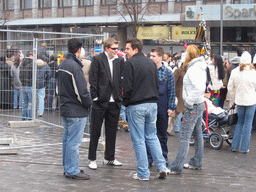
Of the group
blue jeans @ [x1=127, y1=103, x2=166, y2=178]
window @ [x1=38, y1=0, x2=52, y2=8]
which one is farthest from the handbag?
window @ [x1=38, y1=0, x2=52, y2=8]

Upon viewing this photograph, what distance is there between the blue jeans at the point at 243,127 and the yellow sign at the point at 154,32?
75.0 feet

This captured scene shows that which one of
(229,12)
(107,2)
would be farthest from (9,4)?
(229,12)

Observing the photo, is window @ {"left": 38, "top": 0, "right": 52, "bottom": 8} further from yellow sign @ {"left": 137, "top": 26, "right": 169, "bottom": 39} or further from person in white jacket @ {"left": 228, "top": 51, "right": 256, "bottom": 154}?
person in white jacket @ {"left": 228, "top": 51, "right": 256, "bottom": 154}

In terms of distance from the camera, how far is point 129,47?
6781 millimetres

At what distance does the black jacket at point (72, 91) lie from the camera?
21.1 ft

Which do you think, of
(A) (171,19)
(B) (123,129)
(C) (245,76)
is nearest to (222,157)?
(C) (245,76)

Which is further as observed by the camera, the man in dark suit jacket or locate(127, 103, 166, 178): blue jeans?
the man in dark suit jacket

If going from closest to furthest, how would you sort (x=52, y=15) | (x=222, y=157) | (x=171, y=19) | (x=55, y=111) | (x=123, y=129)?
(x=222, y=157) → (x=55, y=111) → (x=123, y=129) → (x=171, y=19) → (x=52, y=15)

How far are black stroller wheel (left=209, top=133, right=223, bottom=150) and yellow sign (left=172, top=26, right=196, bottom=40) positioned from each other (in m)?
21.3

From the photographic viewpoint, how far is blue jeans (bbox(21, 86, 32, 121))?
12181 mm

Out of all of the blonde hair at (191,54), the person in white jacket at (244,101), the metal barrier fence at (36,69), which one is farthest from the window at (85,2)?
the blonde hair at (191,54)

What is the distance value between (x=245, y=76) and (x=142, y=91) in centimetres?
331

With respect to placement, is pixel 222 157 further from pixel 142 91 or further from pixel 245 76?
pixel 142 91

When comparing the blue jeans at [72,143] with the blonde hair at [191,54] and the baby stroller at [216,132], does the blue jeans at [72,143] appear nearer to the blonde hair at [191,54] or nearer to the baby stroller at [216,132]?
the blonde hair at [191,54]
